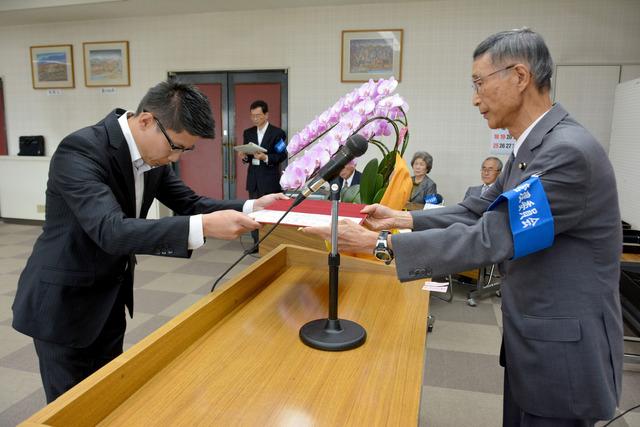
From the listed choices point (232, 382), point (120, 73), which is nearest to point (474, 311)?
point (232, 382)

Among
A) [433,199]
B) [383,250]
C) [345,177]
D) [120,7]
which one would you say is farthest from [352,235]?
[120,7]

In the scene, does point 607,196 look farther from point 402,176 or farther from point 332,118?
point 332,118

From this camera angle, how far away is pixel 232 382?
0.95m

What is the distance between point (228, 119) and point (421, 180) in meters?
2.77

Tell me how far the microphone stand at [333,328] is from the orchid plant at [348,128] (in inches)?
11.2

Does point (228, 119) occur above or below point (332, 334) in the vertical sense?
above

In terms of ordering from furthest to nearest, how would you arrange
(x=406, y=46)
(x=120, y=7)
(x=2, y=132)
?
(x=2, y=132) < (x=120, y=7) < (x=406, y=46)

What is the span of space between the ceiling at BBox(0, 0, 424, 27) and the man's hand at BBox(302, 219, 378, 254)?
4684mm

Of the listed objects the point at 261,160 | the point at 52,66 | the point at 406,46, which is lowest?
the point at 261,160

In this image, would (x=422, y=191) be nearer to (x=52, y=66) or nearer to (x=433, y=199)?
(x=433, y=199)

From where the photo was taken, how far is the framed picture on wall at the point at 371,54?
531 cm

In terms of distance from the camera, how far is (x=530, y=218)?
37.1 inches

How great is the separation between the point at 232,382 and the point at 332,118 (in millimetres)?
882

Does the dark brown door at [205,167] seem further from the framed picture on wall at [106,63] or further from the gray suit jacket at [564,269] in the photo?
the gray suit jacket at [564,269]
